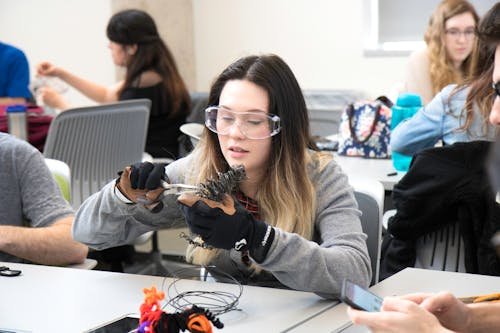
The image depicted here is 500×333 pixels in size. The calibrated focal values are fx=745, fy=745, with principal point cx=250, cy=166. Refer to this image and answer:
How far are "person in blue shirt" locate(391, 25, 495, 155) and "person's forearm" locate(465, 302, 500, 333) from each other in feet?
4.03

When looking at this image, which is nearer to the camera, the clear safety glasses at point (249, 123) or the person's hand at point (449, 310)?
the person's hand at point (449, 310)

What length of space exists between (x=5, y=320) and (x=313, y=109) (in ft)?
14.6

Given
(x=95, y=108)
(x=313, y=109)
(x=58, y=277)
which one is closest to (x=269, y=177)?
(x=58, y=277)

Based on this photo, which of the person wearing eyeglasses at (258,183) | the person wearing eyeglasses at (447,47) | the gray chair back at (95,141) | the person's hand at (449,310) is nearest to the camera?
the person's hand at (449,310)

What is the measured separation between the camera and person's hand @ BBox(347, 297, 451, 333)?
121cm

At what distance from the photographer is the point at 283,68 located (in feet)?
6.50

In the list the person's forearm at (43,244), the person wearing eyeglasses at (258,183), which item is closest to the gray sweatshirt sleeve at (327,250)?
the person wearing eyeglasses at (258,183)

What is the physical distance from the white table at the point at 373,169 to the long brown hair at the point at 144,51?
139 centimetres

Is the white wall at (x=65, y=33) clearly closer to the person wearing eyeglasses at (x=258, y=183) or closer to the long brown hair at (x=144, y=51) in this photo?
the long brown hair at (x=144, y=51)

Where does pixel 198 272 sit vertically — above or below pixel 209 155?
below

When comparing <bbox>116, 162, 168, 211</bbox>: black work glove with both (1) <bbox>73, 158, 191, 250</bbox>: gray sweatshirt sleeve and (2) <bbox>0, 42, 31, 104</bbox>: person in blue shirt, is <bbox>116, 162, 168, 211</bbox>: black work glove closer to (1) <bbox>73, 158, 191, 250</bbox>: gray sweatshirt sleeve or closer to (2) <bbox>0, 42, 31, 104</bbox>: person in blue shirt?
(1) <bbox>73, 158, 191, 250</bbox>: gray sweatshirt sleeve

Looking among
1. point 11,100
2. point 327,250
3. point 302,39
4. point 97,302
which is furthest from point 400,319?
point 302,39

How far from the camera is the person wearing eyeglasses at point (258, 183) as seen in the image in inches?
70.3

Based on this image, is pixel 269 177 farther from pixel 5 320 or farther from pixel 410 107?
pixel 410 107
